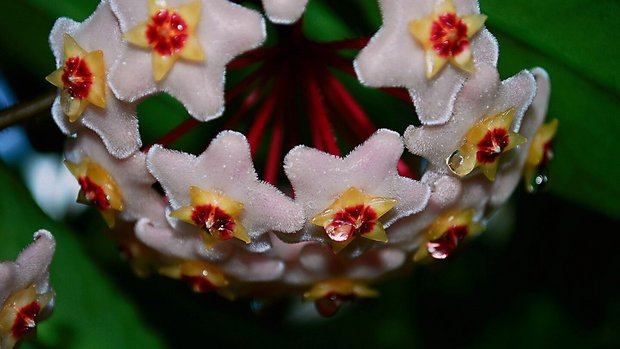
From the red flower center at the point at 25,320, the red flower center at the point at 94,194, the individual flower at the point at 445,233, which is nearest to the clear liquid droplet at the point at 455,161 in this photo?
Answer: the individual flower at the point at 445,233

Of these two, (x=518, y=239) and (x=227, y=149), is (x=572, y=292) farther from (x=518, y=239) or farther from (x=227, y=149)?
(x=227, y=149)

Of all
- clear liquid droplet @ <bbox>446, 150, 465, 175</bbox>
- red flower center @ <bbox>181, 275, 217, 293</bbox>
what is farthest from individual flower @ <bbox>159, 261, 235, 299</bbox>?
clear liquid droplet @ <bbox>446, 150, 465, 175</bbox>

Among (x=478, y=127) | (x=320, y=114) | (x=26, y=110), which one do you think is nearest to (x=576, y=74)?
(x=478, y=127)

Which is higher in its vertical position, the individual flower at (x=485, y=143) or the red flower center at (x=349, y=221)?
the individual flower at (x=485, y=143)

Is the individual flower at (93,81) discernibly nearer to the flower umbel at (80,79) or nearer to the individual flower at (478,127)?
the flower umbel at (80,79)

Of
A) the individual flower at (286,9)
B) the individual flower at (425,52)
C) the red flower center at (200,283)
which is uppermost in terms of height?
the individual flower at (286,9)

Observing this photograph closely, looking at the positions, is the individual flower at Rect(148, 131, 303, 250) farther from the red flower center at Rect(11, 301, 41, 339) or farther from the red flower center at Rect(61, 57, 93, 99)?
the red flower center at Rect(11, 301, 41, 339)

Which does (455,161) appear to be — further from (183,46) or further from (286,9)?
(183,46)
